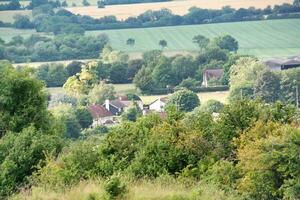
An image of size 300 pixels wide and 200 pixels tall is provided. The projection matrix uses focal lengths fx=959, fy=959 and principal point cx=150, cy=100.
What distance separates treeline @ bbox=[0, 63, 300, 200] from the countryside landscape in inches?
0.7

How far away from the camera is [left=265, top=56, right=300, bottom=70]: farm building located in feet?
174

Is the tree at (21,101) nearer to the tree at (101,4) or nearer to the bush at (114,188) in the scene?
the bush at (114,188)

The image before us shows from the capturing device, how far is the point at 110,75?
53.7m

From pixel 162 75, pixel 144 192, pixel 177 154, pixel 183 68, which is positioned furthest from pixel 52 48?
pixel 144 192

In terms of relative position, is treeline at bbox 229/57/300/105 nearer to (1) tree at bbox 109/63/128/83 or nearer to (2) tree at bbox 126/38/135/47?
(1) tree at bbox 109/63/128/83

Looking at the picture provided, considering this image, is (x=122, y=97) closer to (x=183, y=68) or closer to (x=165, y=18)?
(x=183, y=68)

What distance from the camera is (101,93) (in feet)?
156

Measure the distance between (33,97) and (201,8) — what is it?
66.0 metres

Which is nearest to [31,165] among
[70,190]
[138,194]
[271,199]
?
[70,190]

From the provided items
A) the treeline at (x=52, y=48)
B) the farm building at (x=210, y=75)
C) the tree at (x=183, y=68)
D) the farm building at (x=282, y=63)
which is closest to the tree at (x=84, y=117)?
the farm building at (x=210, y=75)

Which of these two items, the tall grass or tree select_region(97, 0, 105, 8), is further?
tree select_region(97, 0, 105, 8)

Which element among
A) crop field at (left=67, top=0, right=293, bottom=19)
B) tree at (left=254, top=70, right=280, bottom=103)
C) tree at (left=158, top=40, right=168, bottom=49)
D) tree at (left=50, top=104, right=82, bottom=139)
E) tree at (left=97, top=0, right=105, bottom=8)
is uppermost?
tree at (left=50, top=104, right=82, bottom=139)

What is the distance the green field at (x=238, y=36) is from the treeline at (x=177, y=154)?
4811cm

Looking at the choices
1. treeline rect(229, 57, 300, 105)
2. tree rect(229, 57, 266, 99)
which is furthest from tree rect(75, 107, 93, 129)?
tree rect(229, 57, 266, 99)
